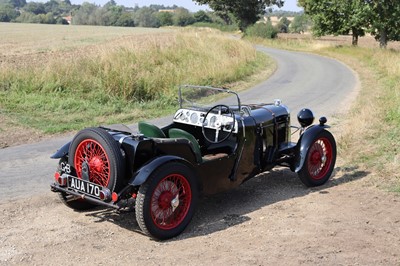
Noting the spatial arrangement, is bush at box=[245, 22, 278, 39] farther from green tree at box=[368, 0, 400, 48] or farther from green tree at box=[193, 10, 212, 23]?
green tree at box=[193, 10, 212, 23]

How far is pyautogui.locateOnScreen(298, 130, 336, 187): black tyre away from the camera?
7.63 meters

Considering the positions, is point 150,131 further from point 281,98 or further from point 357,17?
point 357,17

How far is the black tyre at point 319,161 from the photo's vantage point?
763 cm

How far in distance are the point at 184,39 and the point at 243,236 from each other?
23721 millimetres

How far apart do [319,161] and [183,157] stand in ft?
8.67

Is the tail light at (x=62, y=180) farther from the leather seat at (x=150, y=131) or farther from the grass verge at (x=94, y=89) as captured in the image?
the grass verge at (x=94, y=89)

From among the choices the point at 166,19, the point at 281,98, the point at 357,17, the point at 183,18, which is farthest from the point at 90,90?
the point at 166,19

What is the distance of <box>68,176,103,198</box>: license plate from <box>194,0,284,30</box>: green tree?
6100 cm

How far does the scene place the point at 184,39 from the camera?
94.2 feet

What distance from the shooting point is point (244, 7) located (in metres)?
65.4

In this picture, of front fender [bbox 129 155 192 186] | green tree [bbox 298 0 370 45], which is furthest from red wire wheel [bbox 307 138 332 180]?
green tree [bbox 298 0 370 45]

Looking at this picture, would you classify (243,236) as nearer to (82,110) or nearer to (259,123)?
(259,123)

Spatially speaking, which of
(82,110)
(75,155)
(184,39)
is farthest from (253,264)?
(184,39)

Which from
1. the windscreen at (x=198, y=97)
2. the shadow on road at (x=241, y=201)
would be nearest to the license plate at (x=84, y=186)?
the shadow on road at (x=241, y=201)
